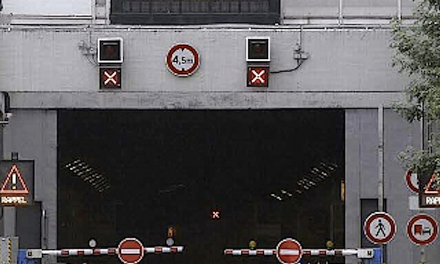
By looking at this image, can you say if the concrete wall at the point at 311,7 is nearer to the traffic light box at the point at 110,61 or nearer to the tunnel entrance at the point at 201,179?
the tunnel entrance at the point at 201,179

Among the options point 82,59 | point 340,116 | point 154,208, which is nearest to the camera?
point 82,59

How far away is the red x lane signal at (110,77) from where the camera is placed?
87.9ft

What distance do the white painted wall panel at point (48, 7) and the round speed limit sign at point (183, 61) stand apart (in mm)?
3629

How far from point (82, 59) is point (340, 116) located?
628 centimetres

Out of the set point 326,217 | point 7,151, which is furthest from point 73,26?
point 326,217

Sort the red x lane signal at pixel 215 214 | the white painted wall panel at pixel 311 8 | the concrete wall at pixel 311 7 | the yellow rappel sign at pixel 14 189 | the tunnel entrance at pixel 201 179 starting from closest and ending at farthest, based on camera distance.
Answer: the yellow rappel sign at pixel 14 189, the concrete wall at pixel 311 7, the white painted wall panel at pixel 311 8, the tunnel entrance at pixel 201 179, the red x lane signal at pixel 215 214

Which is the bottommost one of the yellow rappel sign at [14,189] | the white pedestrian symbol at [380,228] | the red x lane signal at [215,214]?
the red x lane signal at [215,214]

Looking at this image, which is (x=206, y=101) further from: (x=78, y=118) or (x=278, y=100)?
(x=78, y=118)

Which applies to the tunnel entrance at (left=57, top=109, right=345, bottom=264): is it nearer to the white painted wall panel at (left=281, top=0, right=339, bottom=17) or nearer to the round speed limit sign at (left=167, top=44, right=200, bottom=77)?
the round speed limit sign at (left=167, top=44, right=200, bottom=77)

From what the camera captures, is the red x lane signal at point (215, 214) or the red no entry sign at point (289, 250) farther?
the red x lane signal at point (215, 214)

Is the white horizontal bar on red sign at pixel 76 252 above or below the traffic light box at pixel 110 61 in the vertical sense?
below

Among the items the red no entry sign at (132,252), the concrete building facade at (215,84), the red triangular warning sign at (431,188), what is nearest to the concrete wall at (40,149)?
the concrete building facade at (215,84)

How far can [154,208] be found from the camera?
198 feet

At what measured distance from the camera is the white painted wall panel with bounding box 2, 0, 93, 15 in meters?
29.5
